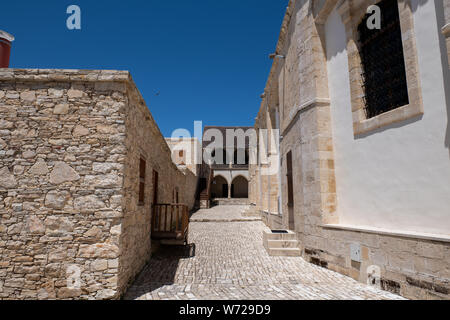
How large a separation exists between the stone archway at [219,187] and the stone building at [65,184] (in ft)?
81.9

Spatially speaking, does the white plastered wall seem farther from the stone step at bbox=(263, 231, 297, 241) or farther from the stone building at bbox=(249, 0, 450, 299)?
the stone step at bbox=(263, 231, 297, 241)

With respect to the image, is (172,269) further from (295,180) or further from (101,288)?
(295,180)

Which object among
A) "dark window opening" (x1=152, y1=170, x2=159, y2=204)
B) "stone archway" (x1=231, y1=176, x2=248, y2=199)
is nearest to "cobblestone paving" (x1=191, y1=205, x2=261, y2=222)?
"dark window opening" (x1=152, y1=170, x2=159, y2=204)

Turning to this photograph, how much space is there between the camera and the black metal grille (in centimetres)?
478

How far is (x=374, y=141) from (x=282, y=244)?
3613 millimetres

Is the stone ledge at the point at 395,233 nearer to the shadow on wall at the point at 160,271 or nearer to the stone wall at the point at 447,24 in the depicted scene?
the stone wall at the point at 447,24

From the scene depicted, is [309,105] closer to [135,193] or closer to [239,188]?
[135,193]

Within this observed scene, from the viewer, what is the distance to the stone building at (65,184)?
154 inches

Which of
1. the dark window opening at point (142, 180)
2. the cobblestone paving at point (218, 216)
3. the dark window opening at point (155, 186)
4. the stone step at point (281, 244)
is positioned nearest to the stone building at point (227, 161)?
the cobblestone paving at point (218, 216)

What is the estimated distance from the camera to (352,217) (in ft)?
18.1

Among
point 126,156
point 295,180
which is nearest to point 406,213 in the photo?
point 295,180

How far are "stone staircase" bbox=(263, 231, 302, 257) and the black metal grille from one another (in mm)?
3778

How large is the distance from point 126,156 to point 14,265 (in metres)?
2.29

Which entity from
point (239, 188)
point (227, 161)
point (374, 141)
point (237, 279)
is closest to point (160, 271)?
point (237, 279)
